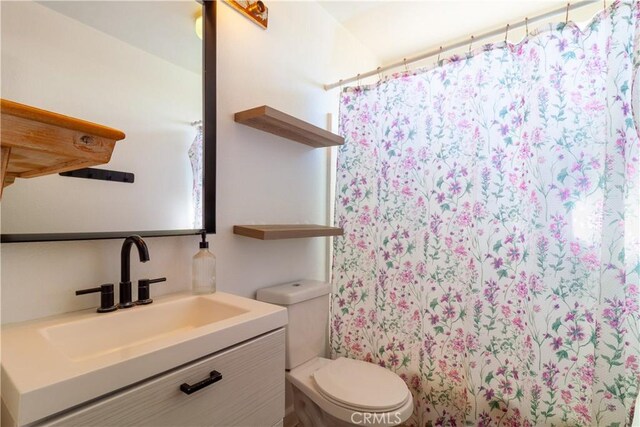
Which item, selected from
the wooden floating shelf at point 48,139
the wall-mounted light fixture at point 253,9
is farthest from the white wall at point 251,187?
the wooden floating shelf at point 48,139

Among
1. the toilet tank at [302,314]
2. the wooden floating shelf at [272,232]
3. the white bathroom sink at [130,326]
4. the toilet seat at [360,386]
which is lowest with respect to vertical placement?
the toilet seat at [360,386]

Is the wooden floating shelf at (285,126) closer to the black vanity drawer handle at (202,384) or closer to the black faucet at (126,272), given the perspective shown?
the black faucet at (126,272)

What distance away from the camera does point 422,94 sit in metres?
1.62

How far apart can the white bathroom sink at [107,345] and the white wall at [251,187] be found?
0.11 metres

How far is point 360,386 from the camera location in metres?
1.33

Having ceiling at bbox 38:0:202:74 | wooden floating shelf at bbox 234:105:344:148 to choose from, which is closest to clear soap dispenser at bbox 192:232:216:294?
wooden floating shelf at bbox 234:105:344:148

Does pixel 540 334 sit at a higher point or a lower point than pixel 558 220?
lower

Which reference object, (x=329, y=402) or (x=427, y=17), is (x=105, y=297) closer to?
(x=329, y=402)

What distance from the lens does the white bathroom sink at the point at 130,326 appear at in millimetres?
818

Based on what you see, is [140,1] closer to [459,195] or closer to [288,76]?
[288,76]

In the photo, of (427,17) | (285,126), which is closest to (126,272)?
(285,126)

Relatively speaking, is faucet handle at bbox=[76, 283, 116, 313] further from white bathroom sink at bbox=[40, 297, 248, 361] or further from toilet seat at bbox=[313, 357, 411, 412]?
toilet seat at bbox=[313, 357, 411, 412]

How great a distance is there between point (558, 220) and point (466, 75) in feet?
2.60

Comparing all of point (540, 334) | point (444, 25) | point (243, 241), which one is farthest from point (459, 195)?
point (444, 25)
